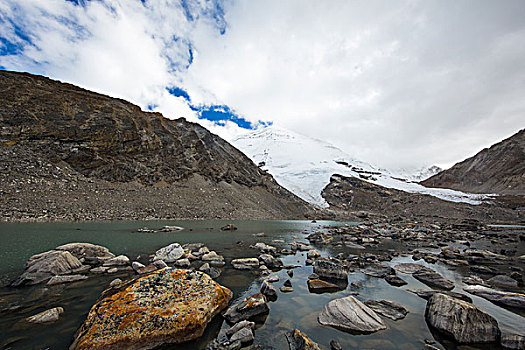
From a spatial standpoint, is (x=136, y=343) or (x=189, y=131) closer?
(x=136, y=343)

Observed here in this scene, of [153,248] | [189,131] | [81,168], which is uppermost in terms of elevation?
[189,131]

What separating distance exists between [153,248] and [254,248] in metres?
5.97

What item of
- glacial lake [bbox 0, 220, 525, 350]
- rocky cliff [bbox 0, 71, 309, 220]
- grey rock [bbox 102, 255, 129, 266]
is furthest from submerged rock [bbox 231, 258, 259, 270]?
rocky cliff [bbox 0, 71, 309, 220]

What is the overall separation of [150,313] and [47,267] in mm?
6168

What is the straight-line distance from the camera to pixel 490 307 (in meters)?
5.85

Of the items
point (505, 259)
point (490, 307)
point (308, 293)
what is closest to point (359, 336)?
point (308, 293)

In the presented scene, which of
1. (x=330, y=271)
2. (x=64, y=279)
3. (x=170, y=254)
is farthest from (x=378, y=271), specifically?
(x=64, y=279)

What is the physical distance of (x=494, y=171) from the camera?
9912cm

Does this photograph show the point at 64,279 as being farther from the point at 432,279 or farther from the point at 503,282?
the point at 503,282

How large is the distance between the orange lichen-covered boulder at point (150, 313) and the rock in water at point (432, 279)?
24.8 feet

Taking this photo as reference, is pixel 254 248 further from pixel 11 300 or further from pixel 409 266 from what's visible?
pixel 11 300

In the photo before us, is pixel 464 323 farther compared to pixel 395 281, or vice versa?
pixel 395 281

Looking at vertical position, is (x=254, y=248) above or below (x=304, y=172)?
below

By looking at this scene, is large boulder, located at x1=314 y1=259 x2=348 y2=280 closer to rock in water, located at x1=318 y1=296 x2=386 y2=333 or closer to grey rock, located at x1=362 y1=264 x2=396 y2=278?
grey rock, located at x1=362 y1=264 x2=396 y2=278
